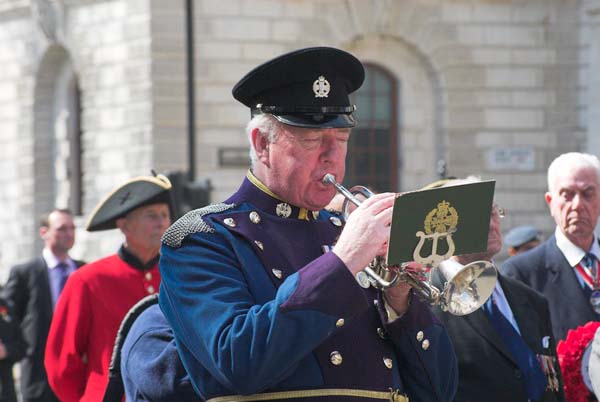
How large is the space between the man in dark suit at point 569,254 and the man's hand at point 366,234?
10.3 feet

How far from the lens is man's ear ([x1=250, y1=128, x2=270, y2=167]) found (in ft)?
11.9

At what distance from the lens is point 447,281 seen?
365cm

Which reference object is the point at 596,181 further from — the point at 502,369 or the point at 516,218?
the point at 516,218

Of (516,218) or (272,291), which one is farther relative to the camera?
(516,218)

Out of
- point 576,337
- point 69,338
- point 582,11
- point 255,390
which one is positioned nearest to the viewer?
point 255,390

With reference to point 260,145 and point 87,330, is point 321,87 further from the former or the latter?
point 87,330

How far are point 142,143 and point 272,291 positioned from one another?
14455 millimetres

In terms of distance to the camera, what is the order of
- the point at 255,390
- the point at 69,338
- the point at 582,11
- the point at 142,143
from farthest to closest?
the point at 582,11
the point at 142,143
the point at 69,338
the point at 255,390

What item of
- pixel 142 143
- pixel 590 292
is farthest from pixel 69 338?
pixel 142 143

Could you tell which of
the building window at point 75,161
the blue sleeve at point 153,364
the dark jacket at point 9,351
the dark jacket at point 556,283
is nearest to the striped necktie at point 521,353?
the dark jacket at point 556,283

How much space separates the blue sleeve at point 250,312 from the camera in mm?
3215

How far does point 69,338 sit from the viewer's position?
6.15 meters

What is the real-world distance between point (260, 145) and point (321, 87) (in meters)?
0.26

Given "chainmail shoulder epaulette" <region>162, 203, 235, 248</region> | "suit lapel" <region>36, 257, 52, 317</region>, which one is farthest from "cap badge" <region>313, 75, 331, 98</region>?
"suit lapel" <region>36, 257, 52, 317</region>
